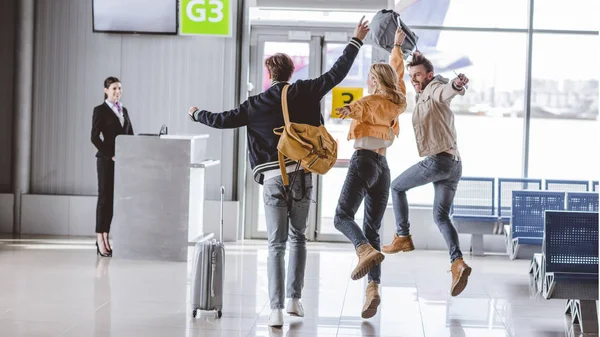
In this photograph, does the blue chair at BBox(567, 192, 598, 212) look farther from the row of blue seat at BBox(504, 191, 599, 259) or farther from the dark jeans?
the dark jeans

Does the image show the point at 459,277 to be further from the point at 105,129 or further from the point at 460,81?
the point at 105,129

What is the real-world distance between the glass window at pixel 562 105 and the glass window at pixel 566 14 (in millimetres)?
119

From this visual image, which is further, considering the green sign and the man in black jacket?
the green sign

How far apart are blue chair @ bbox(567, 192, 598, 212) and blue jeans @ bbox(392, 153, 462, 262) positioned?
2430mm

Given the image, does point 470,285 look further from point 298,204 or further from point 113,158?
point 113,158

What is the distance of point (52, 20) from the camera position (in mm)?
10891

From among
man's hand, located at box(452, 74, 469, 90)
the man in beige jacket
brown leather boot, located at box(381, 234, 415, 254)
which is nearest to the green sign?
the man in beige jacket

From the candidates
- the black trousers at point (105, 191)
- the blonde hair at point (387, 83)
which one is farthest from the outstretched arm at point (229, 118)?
the black trousers at point (105, 191)

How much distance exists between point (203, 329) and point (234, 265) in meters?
2.87

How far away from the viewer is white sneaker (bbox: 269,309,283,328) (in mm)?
6082

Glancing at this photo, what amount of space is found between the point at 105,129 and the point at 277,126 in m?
3.61

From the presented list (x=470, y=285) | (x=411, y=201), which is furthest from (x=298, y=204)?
(x=411, y=201)

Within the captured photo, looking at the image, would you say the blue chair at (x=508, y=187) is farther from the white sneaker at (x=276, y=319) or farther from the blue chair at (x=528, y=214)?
the white sneaker at (x=276, y=319)

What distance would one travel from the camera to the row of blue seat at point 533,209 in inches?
349
